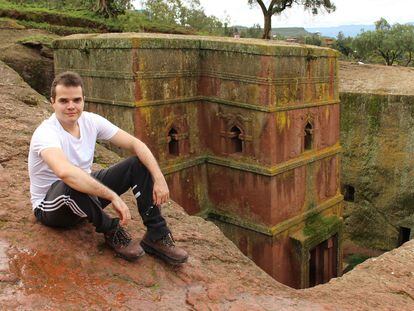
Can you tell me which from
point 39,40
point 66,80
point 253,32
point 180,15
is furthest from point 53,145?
point 253,32

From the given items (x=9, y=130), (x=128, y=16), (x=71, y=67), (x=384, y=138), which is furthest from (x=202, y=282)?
(x=128, y=16)

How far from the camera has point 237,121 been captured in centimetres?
930

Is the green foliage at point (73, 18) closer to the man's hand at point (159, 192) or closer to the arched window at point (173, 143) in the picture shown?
the arched window at point (173, 143)

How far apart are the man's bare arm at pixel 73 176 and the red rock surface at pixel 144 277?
606 mm

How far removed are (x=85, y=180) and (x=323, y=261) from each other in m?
8.41

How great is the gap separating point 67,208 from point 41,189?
26cm

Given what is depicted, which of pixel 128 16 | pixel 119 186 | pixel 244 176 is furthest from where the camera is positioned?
pixel 128 16

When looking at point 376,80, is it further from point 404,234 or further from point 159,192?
point 159,192

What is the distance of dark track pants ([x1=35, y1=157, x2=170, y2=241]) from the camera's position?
134 inches

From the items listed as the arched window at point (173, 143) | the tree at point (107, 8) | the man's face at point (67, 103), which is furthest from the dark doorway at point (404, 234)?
the man's face at point (67, 103)

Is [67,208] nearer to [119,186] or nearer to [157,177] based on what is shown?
[119,186]

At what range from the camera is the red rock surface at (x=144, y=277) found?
11.0 feet

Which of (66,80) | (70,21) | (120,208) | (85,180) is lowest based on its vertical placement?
(120,208)

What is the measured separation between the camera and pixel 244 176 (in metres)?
9.49
